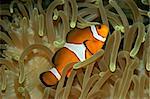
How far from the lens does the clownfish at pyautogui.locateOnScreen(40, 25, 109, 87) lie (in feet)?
4.62

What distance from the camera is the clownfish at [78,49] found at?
1.41 meters

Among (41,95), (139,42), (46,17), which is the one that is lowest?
(41,95)

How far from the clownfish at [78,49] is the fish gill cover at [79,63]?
37 mm

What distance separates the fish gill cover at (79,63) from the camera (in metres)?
1.44

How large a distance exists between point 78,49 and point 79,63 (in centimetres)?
6

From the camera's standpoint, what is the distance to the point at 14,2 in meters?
2.04

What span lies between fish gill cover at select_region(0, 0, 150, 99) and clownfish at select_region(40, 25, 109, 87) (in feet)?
0.12

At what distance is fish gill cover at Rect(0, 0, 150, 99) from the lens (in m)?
1.44

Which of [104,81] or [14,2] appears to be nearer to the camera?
[104,81]

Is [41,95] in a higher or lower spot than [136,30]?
lower

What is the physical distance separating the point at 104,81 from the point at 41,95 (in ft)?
1.11

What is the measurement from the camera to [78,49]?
141cm

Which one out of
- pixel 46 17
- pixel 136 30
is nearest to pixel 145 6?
pixel 136 30

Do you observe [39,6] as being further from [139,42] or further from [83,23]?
[139,42]
